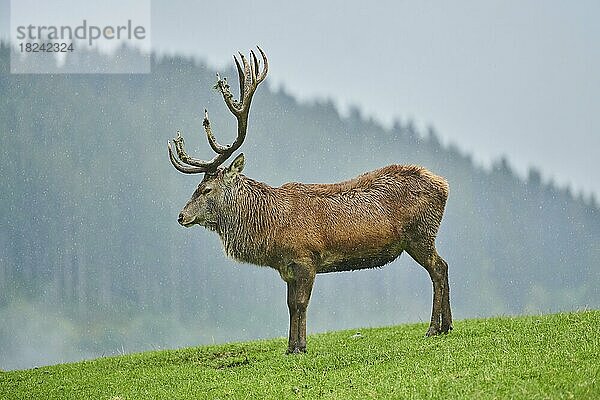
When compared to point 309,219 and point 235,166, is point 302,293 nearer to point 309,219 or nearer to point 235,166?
point 309,219

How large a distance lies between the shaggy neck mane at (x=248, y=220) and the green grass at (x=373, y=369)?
1539mm

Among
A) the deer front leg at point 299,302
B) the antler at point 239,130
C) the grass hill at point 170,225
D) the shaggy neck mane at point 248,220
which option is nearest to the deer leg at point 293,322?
the deer front leg at point 299,302

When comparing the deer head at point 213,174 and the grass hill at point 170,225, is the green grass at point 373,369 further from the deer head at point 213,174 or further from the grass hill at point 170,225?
the grass hill at point 170,225

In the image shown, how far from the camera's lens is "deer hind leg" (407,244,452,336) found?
12.9 metres

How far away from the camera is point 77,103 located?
46906 millimetres

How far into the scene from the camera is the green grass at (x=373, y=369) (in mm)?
8891

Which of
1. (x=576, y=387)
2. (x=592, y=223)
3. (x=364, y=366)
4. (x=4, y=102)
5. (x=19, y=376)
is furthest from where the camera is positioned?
(x=592, y=223)

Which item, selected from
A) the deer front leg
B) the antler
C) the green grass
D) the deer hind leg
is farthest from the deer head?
the deer hind leg

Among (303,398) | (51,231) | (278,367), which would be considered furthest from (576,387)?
(51,231)

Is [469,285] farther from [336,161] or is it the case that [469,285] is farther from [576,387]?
[576,387]

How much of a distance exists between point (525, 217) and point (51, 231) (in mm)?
26773

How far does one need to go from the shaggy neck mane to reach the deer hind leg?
2144 mm

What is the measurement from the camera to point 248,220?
12.7 meters

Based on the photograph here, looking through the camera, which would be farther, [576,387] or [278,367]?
[278,367]
